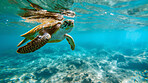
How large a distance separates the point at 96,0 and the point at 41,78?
10024mm

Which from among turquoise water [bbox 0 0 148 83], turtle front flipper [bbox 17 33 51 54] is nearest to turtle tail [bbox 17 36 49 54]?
turtle front flipper [bbox 17 33 51 54]

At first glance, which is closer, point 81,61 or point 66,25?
point 66,25

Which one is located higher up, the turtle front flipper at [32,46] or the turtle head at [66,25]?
the turtle head at [66,25]

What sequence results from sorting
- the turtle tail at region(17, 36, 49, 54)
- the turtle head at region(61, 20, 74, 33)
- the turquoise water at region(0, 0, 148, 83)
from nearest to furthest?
the turtle tail at region(17, 36, 49, 54)
the turtle head at region(61, 20, 74, 33)
the turquoise water at region(0, 0, 148, 83)

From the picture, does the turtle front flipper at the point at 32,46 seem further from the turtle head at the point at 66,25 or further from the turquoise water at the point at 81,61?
the turquoise water at the point at 81,61

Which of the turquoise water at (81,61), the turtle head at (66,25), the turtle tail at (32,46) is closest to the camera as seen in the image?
the turtle tail at (32,46)

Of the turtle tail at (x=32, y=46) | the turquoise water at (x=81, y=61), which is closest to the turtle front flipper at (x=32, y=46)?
the turtle tail at (x=32, y=46)

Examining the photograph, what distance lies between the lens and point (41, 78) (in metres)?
7.09

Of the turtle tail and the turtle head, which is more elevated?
the turtle head

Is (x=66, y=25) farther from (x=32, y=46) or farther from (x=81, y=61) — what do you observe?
(x=81, y=61)

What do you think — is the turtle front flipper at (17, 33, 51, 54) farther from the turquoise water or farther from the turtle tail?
the turquoise water

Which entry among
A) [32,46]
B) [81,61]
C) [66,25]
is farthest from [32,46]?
[81,61]

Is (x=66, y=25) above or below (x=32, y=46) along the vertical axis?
above

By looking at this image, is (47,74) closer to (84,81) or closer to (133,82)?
(84,81)
